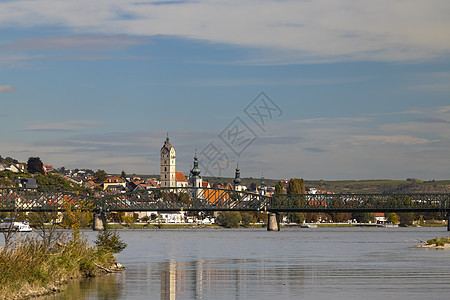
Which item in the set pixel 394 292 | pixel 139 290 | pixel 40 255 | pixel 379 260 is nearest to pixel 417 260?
pixel 379 260

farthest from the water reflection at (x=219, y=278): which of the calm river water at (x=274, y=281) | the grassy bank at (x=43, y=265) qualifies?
the grassy bank at (x=43, y=265)

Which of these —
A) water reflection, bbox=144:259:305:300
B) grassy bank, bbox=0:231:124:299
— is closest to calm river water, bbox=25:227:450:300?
water reflection, bbox=144:259:305:300

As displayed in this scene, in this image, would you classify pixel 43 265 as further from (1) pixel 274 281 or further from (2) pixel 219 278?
(1) pixel 274 281

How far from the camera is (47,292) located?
3872 centimetres

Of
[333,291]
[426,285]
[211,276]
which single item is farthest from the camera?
[211,276]

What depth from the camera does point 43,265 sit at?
3934 centimetres

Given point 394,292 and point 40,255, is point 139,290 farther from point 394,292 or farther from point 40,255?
point 394,292

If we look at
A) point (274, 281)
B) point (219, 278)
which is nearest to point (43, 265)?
point (219, 278)

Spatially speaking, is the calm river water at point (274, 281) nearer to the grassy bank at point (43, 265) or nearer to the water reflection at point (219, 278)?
the water reflection at point (219, 278)

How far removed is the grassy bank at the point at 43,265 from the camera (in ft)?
115

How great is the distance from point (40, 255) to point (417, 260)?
34830 millimetres

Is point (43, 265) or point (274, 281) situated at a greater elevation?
point (43, 265)

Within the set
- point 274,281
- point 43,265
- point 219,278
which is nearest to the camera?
point 43,265

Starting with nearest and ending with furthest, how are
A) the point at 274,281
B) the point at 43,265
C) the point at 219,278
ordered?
the point at 43,265 → the point at 274,281 → the point at 219,278
